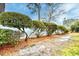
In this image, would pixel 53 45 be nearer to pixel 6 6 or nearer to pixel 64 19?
pixel 64 19

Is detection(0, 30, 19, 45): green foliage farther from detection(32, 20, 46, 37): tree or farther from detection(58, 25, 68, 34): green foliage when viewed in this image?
detection(58, 25, 68, 34): green foliage

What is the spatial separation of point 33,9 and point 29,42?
390 mm

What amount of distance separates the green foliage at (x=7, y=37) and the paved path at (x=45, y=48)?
A: 15 centimetres

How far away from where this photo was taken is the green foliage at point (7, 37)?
220 centimetres

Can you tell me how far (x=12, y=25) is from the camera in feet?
7.33

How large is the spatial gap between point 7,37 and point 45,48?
0.45 meters

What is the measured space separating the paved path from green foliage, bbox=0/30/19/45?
15 cm

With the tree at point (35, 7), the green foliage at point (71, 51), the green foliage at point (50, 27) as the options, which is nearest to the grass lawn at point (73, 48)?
the green foliage at point (71, 51)

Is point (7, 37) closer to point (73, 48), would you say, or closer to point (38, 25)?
point (38, 25)

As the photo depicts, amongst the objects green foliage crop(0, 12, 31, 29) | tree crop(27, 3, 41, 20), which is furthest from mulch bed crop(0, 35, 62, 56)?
tree crop(27, 3, 41, 20)

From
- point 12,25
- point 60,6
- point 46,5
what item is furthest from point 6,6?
point 60,6

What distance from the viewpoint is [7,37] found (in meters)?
2.21

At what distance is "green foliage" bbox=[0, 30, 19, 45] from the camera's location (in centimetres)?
220

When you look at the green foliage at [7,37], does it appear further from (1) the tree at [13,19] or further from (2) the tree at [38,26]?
(2) the tree at [38,26]
